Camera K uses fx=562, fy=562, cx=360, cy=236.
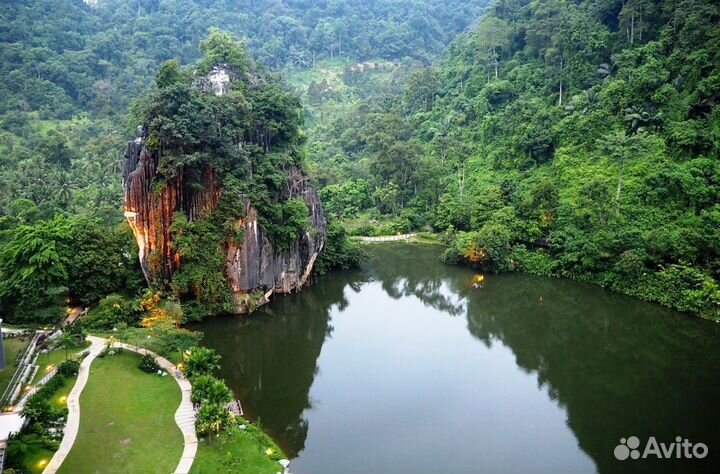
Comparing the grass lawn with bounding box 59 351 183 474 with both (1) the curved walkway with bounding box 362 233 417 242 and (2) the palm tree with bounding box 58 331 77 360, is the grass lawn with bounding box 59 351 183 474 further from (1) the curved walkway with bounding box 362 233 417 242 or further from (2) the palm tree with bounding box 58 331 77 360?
(1) the curved walkway with bounding box 362 233 417 242

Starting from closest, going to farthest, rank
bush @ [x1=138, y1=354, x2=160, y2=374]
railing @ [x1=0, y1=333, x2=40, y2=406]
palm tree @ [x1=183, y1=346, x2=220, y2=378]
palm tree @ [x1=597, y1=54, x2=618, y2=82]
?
railing @ [x1=0, y1=333, x2=40, y2=406], palm tree @ [x1=183, y1=346, x2=220, y2=378], bush @ [x1=138, y1=354, x2=160, y2=374], palm tree @ [x1=597, y1=54, x2=618, y2=82]

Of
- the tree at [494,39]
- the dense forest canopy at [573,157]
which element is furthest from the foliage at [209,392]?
the tree at [494,39]

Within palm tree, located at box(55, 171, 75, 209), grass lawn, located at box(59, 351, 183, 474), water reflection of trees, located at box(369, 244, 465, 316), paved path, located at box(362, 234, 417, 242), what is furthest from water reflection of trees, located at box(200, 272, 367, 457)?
palm tree, located at box(55, 171, 75, 209)

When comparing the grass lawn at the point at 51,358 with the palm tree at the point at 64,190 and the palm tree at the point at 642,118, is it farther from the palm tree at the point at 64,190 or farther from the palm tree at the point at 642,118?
the palm tree at the point at 642,118

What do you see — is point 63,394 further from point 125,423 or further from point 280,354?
point 280,354

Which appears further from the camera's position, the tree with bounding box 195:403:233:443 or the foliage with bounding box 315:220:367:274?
the foliage with bounding box 315:220:367:274

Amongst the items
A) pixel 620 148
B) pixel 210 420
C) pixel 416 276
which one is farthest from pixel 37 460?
pixel 620 148
